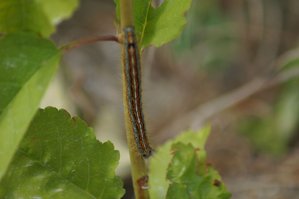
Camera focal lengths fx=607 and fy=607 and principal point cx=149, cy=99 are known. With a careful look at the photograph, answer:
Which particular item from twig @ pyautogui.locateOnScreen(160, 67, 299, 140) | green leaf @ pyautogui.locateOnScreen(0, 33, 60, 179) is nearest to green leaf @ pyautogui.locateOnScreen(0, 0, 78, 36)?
green leaf @ pyautogui.locateOnScreen(0, 33, 60, 179)

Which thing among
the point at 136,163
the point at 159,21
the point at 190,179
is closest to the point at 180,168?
the point at 190,179

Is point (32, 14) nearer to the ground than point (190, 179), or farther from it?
farther from it

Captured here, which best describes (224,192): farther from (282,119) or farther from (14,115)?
(282,119)

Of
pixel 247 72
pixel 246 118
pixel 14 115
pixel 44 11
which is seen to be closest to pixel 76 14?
pixel 247 72

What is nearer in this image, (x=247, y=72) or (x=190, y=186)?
(x=190, y=186)

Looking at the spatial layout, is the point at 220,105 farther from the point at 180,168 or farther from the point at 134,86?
the point at 134,86

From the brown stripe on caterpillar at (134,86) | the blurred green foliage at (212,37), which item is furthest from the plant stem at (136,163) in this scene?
the blurred green foliage at (212,37)
